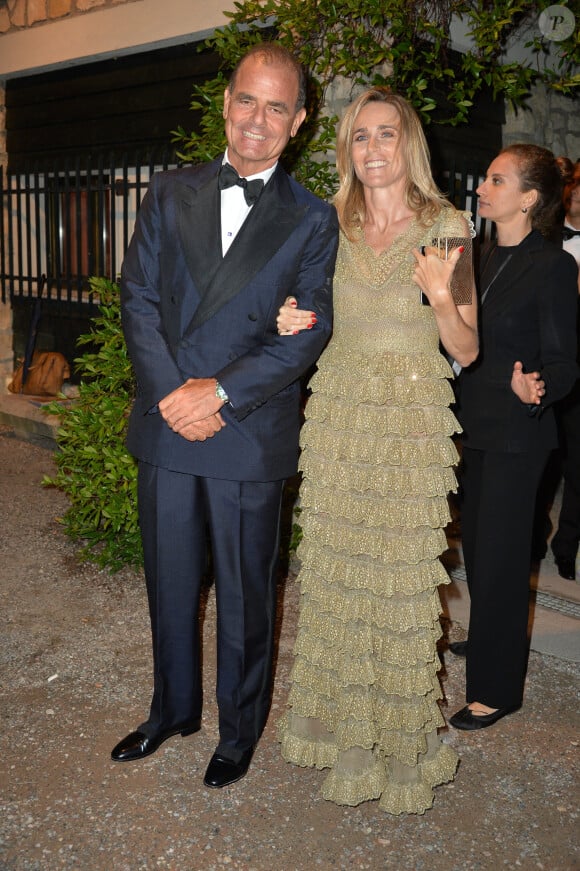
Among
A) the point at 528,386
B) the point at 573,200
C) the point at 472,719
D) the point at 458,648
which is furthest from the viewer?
the point at 573,200

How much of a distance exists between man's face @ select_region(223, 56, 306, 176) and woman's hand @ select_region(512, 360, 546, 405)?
47.1 inches

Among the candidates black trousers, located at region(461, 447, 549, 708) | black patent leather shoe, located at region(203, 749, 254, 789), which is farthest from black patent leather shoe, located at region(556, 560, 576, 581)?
black patent leather shoe, located at region(203, 749, 254, 789)

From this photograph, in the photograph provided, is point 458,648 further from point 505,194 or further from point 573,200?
point 573,200

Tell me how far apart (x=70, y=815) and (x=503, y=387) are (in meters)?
2.19

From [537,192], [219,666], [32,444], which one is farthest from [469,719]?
[32,444]

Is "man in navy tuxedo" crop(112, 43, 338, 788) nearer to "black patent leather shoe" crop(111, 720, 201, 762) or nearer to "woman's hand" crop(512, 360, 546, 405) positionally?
"black patent leather shoe" crop(111, 720, 201, 762)

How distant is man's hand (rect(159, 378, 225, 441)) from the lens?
270cm

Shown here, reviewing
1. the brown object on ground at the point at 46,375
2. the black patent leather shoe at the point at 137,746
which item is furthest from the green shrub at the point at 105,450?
the brown object on ground at the point at 46,375

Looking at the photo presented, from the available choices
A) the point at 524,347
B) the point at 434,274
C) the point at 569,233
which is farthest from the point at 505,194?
the point at 569,233

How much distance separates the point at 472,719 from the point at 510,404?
1.30m

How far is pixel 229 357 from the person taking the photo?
9.12 feet

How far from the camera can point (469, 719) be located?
3.47 m

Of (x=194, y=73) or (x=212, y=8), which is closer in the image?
(x=212, y=8)

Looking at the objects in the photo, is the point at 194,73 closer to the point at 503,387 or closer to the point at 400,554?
the point at 503,387
